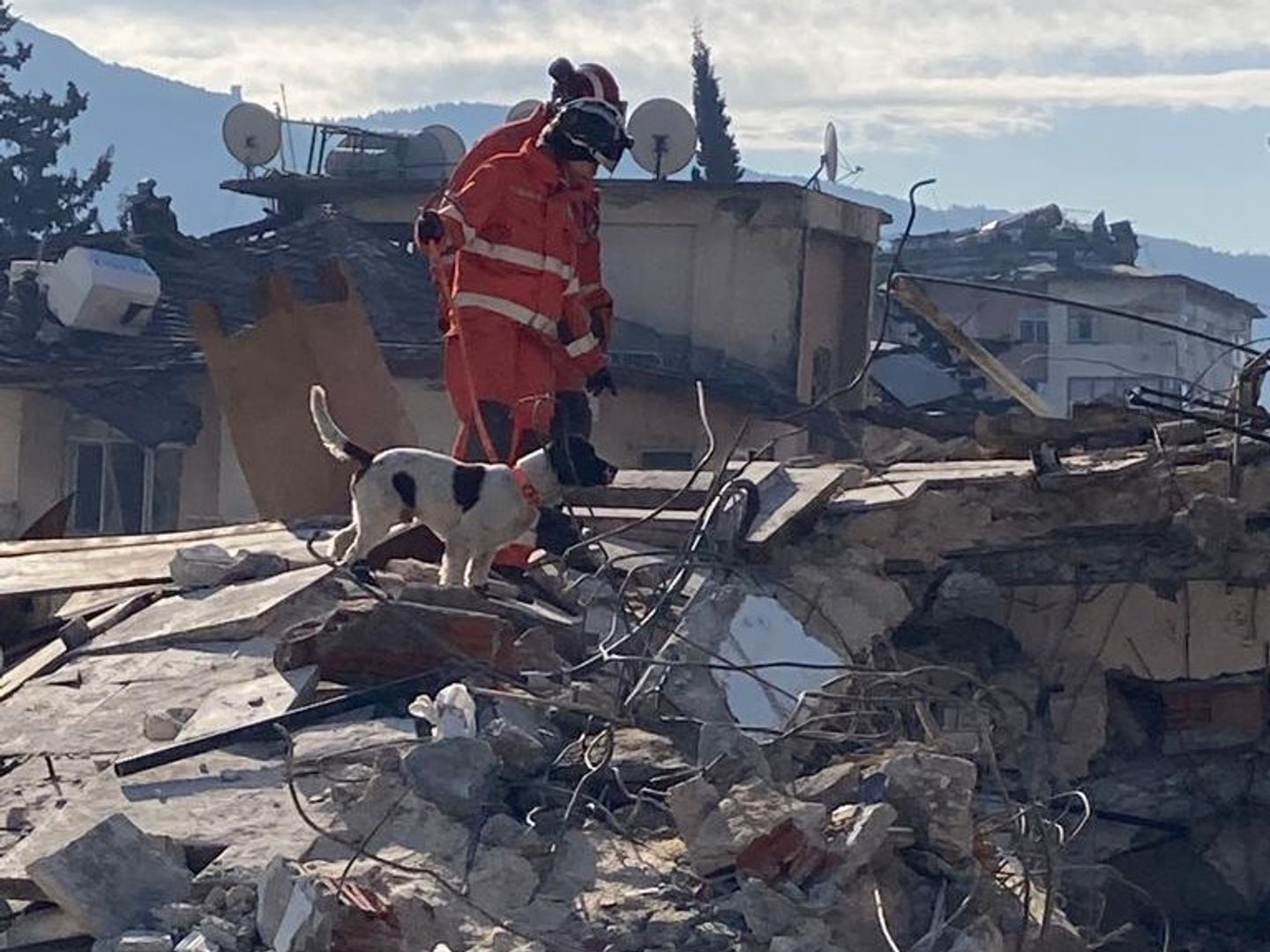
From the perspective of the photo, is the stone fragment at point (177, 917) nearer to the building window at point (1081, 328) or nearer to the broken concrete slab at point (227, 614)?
the broken concrete slab at point (227, 614)

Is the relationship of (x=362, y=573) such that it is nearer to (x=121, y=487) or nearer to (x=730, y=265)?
(x=121, y=487)

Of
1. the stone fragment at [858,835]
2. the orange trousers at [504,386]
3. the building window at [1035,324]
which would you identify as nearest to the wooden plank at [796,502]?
the orange trousers at [504,386]

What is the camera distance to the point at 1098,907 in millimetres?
7512

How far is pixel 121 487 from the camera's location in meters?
20.3

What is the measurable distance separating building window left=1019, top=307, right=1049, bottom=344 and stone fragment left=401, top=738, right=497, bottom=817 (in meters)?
38.4

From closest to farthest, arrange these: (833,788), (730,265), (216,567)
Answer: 1. (833,788)
2. (216,567)
3. (730,265)

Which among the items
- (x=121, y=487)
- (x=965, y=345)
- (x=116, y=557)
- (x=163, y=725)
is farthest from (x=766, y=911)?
(x=121, y=487)

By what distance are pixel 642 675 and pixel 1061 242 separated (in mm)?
35897

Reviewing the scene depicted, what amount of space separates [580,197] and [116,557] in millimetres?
2299

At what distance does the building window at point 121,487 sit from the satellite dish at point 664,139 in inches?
203

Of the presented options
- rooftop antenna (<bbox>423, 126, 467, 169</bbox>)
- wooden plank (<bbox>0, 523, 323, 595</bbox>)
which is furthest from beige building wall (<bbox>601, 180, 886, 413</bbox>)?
wooden plank (<bbox>0, 523, 323, 595</bbox>)

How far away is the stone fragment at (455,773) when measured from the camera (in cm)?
540

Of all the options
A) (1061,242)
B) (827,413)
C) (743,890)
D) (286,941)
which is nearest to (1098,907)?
(743,890)

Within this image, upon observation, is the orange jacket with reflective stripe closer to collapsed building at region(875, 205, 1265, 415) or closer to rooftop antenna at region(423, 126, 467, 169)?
rooftop antenna at region(423, 126, 467, 169)
